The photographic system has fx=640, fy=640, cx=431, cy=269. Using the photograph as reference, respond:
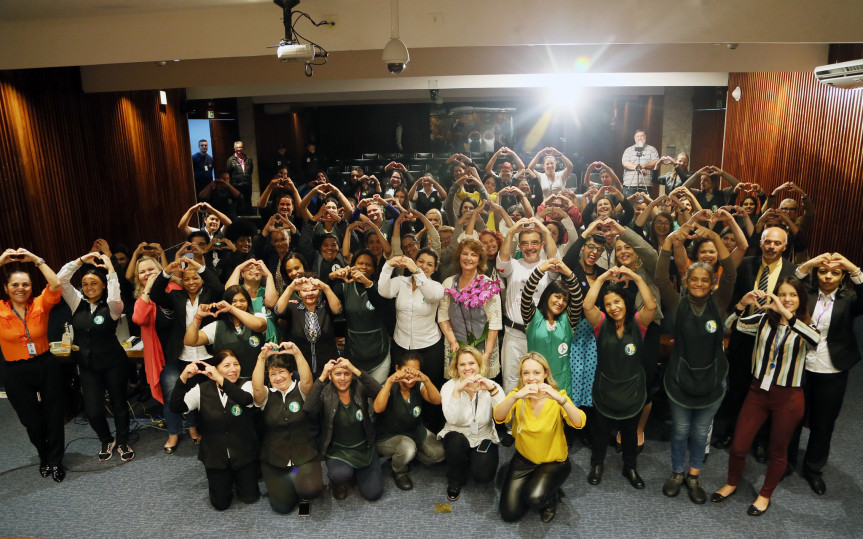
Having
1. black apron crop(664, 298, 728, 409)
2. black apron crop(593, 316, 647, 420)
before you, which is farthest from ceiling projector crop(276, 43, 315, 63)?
black apron crop(664, 298, 728, 409)

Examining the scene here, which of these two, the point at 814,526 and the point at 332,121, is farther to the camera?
the point at 332,121

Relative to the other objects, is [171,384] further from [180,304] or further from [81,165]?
[81,165]

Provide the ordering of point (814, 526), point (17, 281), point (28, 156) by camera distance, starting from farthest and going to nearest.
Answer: point (28, 156) < point (17, 281) < point (814, 526)

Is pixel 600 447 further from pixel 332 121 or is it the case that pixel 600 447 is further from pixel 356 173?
pixel 332 121

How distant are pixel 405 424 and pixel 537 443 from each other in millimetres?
866

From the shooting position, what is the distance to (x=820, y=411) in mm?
3816

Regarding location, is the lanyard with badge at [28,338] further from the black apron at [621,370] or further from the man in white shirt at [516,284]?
the black apron at [621,370]

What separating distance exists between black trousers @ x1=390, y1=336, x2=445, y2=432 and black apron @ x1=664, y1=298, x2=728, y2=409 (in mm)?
1526

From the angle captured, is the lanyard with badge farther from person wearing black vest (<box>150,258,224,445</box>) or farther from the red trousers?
the red trousers

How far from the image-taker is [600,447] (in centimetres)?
401

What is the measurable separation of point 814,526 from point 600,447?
121 cm

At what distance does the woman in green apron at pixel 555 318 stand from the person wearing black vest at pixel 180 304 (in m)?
2.18

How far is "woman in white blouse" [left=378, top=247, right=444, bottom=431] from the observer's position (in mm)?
4344

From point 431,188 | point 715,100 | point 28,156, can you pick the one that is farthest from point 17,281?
point 715,100
